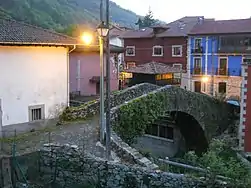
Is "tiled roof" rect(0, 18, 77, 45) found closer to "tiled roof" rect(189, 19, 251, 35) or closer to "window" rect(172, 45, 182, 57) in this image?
"tiled roof" rect(189, 19, 251, 35)

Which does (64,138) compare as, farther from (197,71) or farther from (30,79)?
(197,71)

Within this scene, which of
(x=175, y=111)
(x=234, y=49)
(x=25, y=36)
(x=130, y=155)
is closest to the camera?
(x=130, y=155)

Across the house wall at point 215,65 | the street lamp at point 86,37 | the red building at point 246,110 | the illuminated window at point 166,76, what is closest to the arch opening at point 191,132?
the red building at point 246,110

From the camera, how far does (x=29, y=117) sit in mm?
14547

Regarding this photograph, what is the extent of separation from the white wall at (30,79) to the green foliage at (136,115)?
3221 mm

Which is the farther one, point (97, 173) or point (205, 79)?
point (205, 79)

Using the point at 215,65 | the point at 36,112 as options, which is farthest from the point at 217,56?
the point at 36,112

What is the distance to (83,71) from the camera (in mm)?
22453

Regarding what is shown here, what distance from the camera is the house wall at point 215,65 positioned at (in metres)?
33.8

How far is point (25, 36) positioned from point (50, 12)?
58.9 meters

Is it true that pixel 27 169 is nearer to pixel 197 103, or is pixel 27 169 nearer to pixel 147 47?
pixel 197 103

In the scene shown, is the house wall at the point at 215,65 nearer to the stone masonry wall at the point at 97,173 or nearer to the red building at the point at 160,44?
the red building at the point at 160,44

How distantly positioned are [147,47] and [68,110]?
26.1 meters

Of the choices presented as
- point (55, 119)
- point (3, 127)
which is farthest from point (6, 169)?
point (55, 119)
